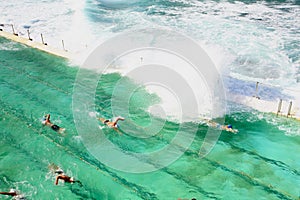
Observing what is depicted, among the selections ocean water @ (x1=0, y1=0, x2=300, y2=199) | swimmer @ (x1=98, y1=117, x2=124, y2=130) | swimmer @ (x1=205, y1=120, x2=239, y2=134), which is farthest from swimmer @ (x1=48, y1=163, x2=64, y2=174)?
swimmer @ (x1=205, y1=120, x2=239, y2=134)

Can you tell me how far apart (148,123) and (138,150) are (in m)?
2.25

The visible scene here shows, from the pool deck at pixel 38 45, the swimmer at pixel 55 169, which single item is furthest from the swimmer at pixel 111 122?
the pool deck at pixel 38 45

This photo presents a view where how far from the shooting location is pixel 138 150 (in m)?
15.8

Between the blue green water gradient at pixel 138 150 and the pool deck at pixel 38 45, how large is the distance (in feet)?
18.6

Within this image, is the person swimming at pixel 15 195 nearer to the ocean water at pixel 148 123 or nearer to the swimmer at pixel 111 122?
the ocean water at pixel 148 123

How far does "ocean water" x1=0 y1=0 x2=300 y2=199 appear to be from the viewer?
13.9m

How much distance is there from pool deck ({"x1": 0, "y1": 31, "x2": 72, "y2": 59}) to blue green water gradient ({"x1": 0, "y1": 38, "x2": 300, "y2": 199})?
18.6 feet

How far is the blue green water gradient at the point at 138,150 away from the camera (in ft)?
44.8

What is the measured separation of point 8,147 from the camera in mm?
16031

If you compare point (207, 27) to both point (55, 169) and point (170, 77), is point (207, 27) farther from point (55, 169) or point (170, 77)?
point (55, 169)

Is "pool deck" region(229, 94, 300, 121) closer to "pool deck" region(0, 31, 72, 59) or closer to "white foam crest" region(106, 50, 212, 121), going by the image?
A: "white foam crest" region(106, 50, 212, 121)

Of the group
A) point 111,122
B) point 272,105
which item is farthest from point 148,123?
point 272,105

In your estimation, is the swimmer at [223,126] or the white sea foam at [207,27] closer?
the swimmer at [223,126]

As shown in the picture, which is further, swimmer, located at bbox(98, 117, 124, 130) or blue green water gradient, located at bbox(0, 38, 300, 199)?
swimmer, located at bbox(98, 117, 124, 130)
